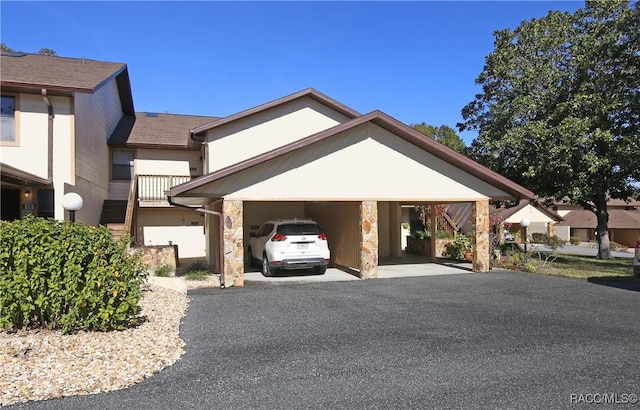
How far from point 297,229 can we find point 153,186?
30.4 feet

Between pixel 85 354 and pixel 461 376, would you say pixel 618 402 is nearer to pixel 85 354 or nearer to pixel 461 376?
pixel 461 376

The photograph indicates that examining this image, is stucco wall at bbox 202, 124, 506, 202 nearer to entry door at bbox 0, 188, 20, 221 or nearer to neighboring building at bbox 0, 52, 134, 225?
neighboring building at bbox 0, 52, 134, 225

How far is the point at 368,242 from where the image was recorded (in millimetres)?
13195

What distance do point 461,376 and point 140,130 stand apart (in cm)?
1996

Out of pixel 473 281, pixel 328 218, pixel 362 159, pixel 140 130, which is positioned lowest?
pixel 473 281

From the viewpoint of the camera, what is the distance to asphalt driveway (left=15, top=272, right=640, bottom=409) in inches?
170

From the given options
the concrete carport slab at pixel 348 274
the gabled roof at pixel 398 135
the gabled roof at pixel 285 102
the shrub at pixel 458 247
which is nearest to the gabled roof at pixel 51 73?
the gabled roof at pixel 285 102

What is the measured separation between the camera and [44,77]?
14.0 meters

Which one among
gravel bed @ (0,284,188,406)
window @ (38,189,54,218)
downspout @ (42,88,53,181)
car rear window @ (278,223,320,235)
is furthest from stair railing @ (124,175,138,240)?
gravel bed @ (0,284,188,406)

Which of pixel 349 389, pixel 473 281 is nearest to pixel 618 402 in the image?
pixel 349 389

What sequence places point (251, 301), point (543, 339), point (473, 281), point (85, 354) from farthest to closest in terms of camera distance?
point (473, 281) → point (251, 301) → point (543, 339) → point (85, 354)

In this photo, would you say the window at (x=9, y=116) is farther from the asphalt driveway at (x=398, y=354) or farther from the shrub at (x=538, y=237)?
the shrub at (x=538, y=237)

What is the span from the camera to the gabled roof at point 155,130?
65.2 ft

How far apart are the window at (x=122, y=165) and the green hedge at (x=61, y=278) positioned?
14.1 m
